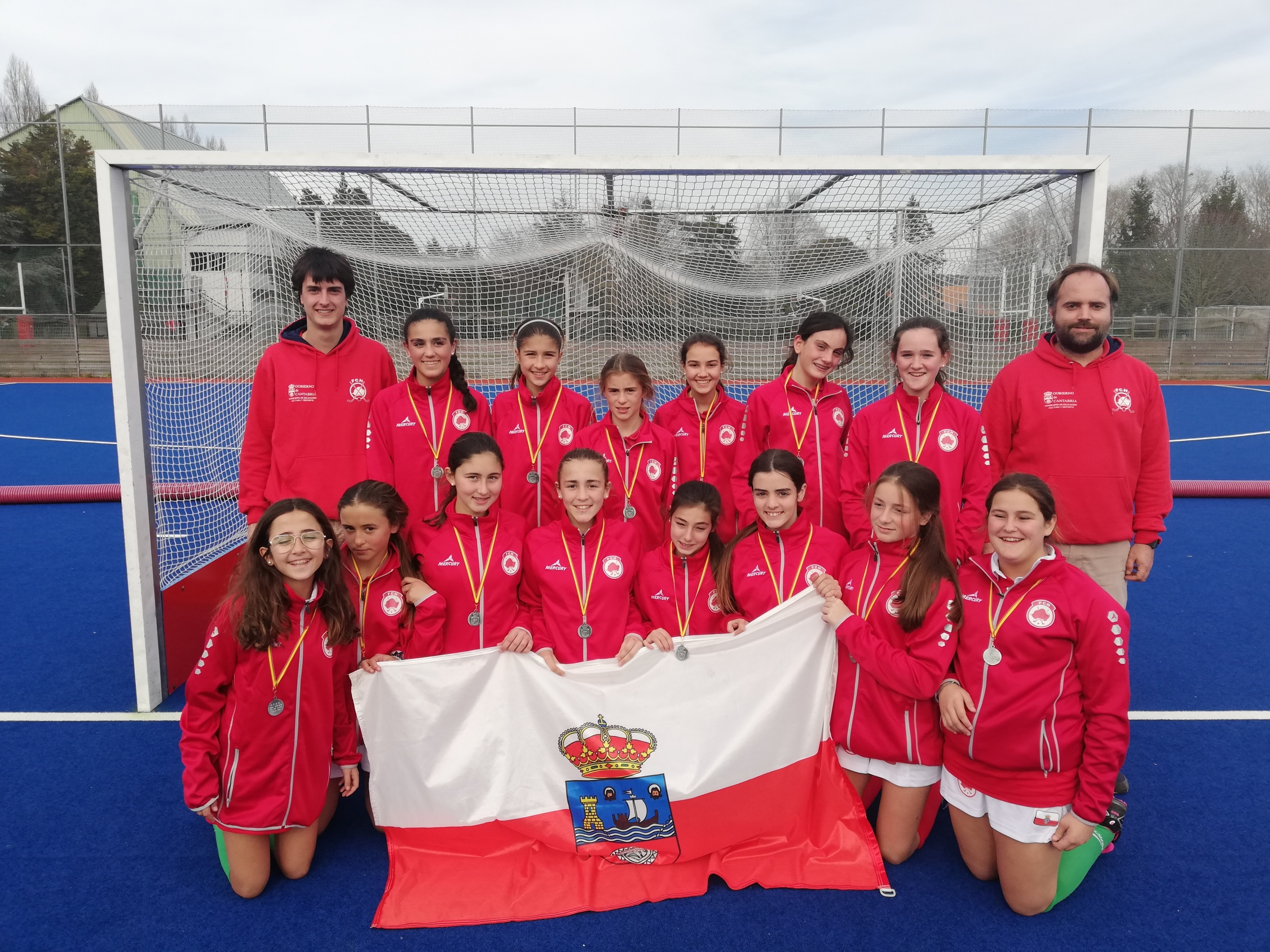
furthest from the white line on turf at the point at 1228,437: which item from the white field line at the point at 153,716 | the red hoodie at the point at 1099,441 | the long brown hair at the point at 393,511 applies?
the long brown hair at the point at 393,511

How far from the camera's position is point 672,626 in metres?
3.20

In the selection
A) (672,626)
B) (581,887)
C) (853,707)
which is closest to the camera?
(581,887)

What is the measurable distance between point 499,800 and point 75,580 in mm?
4739

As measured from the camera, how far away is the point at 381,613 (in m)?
3.06

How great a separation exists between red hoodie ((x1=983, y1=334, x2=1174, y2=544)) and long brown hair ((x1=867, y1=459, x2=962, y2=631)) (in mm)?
835

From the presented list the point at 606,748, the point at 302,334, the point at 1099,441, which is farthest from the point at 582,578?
the point at 1099,441

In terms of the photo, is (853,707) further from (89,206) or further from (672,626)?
(89,206)

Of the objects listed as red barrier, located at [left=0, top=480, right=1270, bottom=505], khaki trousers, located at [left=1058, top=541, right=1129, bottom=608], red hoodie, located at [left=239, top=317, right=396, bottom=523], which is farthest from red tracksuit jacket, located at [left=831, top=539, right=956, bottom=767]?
red barrier, located at [left=0, top=480, right=1270, bottom=505]

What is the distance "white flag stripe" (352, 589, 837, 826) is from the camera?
283 cm

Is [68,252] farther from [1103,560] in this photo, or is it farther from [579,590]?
[1103,560]

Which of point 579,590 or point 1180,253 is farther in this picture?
point 1180,253

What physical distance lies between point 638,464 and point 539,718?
4.43 feet

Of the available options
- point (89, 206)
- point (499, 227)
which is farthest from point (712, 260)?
point (89, 206)

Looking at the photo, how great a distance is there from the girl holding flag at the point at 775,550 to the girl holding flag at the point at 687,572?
3.1 inches
